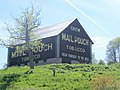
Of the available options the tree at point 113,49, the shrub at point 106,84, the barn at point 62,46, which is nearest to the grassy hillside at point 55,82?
the shrub at point 106,84

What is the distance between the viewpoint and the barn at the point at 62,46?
68.5 metres

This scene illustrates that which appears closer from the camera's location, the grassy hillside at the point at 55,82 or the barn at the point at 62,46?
the grassy hillside at the point at 55,82

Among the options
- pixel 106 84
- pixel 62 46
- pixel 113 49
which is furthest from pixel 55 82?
pixel 113 49

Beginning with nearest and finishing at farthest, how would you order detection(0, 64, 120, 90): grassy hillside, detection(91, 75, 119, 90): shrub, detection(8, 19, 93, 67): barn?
1. detection(91, 75, 119, 90): shrub
2. detection(0, 64, 120, 90): grassy hillside
3. detection(8, 19, 93, 67): barn

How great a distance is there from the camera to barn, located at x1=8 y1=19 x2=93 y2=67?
68500 mm

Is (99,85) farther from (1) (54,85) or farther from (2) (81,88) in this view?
(1) (54,85)

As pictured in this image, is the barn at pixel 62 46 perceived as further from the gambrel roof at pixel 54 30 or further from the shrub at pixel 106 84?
the shrub at pixel 106 84

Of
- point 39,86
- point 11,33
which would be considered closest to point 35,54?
point 11,33

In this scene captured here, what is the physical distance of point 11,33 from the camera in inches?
2188

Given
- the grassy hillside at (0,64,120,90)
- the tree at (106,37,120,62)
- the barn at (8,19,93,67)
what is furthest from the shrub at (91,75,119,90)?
the tree at (106,37,120,62)

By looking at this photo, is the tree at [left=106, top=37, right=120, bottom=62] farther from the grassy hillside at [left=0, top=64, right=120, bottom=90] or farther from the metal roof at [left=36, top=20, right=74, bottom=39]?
the grassy hillside at [left=0, top=64, right=120, bottom=90]

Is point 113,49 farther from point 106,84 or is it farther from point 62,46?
point 106,84

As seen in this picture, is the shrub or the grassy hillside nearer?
the shrub

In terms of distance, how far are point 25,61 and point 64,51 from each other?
9.71m
